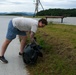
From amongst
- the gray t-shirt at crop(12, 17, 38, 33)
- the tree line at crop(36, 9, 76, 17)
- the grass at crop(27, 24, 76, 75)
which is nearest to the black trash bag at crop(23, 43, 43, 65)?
the grass at crop(27, 24, 76, 75)

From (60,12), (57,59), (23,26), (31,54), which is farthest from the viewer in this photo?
(60,12)

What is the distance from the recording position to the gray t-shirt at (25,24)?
8.44 meters

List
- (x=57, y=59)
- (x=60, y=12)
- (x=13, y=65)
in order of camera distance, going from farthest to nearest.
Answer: (x=60, y=12) < (x=13, y=65) < (x=57, y=59)

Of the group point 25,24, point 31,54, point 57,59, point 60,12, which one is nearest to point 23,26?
point 25,24

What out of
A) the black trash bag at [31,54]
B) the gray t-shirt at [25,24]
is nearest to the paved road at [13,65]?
the black trash bag at [31,54]

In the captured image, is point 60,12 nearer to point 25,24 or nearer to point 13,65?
point 25,24

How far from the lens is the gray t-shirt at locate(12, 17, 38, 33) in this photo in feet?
27.7

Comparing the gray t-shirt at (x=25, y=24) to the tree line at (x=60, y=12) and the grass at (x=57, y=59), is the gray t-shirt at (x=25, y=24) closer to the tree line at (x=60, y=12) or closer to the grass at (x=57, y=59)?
the grass at (x=57, y=59)

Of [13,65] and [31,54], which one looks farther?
[13,65]

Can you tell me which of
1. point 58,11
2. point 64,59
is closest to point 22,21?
point 64,59

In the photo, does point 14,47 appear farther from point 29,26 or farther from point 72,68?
point 72,68

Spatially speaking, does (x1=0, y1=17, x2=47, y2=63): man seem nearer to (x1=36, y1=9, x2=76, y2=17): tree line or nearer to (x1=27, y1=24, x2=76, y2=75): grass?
(x1=27, y1=24, x2=76, y2=75): grass

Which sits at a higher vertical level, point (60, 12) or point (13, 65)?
point (13, 65)

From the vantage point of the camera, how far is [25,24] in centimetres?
869
